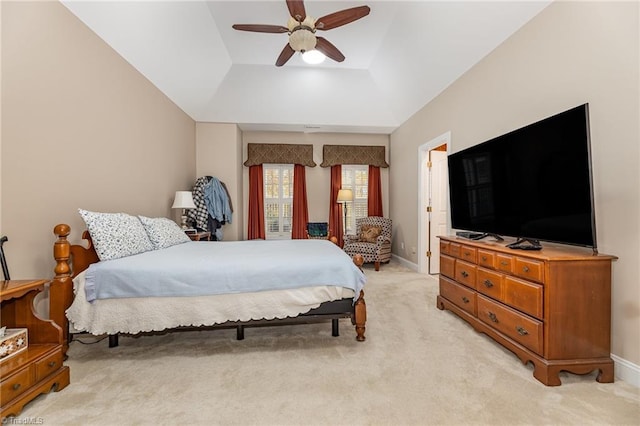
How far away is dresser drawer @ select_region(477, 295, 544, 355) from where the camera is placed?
6.30 ft

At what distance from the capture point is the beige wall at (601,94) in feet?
6.08

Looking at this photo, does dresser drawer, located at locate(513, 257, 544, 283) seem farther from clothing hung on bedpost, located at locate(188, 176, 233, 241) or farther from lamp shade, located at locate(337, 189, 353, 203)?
clothing hung on bedpost, located at locate(188, 176, 233, 241)

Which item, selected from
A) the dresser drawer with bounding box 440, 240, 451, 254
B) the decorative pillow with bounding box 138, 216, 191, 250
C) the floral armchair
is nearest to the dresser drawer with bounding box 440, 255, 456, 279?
the dresser drawer with bounding box 440, 240, 451, 254

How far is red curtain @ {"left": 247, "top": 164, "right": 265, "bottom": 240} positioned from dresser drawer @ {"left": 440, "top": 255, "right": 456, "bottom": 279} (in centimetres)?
401

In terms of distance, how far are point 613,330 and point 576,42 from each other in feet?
6.74

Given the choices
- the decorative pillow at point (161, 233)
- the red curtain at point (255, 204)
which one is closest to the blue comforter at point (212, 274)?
the decorative pillow at point (161, 233)

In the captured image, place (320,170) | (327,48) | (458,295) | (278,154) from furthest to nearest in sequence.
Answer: (320,170)
(278,154)
(327,48)
(458,295)

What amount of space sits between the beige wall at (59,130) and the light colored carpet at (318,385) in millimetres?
1053

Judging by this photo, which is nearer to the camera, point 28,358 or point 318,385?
point 28,358

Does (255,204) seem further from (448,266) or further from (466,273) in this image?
(466,273)

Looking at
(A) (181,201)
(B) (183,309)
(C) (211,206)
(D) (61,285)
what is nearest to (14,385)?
(D) (61,285)

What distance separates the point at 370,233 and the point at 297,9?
3938mm

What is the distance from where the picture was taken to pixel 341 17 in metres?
2.73

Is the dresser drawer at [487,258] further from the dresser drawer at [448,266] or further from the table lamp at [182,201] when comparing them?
the table lamp at [182,201]
